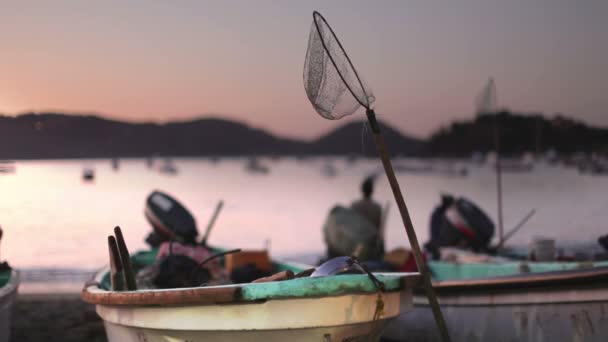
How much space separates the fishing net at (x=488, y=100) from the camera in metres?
13.4

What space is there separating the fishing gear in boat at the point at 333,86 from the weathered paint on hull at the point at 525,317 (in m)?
1.96

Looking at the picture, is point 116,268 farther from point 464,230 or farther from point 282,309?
point 464,230

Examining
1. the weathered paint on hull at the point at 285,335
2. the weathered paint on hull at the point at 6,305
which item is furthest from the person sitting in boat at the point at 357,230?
the weathered paint on hull at the point at 285,335

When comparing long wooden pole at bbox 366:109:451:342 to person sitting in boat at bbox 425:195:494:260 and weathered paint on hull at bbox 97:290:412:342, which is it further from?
person sitting in boat at bbox 425:195:494:260

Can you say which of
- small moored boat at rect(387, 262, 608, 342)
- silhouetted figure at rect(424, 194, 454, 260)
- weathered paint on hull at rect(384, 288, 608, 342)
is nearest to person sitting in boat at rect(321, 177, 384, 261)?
silhouetted figure at rect(424, 194, 454, 260)

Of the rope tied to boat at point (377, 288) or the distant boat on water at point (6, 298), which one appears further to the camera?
the distant boat on water at point (6, 298)

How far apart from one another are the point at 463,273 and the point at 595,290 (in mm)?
3208

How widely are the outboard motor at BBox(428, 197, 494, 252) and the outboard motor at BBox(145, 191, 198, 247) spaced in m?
4.48

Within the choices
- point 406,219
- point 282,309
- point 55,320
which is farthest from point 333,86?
point 55,320

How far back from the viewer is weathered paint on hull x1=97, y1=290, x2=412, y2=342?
18.0 ft

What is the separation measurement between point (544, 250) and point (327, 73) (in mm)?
6006

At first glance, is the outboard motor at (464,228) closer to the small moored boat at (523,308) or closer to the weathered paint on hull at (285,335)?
the small moored boat at (523,308)

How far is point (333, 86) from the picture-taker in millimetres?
6324

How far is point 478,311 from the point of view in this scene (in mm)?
8617
